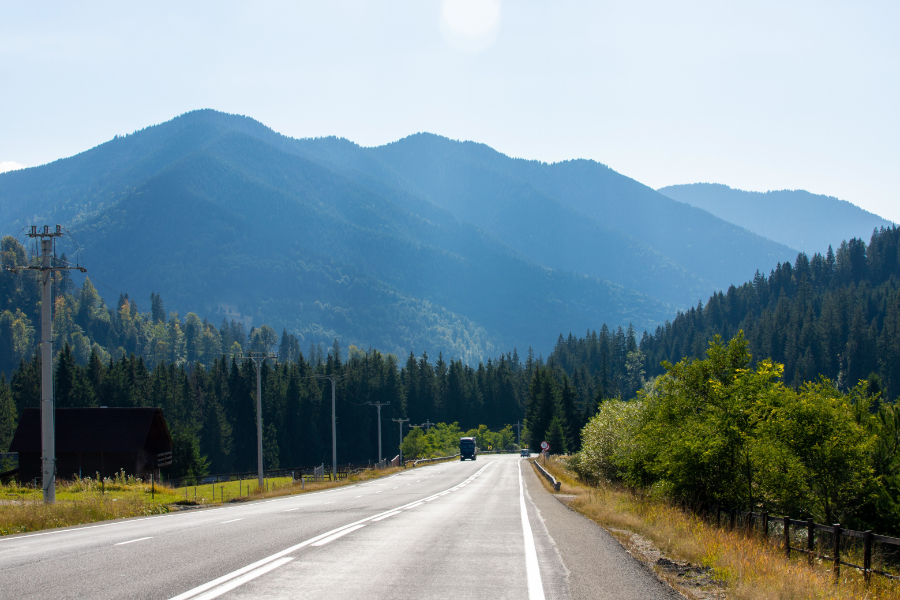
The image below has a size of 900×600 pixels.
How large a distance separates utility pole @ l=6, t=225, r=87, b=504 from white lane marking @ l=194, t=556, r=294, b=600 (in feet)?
61.9

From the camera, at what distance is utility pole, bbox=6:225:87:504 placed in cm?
2642

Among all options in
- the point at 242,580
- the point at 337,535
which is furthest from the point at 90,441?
the point at 242,580

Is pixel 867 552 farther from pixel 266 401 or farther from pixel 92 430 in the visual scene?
pixel 266 401

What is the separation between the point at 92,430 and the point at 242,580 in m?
58.5

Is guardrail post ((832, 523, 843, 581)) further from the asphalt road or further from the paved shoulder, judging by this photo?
the asphalt road

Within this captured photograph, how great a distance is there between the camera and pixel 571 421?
438 feet

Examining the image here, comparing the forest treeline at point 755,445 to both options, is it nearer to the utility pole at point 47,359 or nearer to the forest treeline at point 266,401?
the utility pole at point 47,359

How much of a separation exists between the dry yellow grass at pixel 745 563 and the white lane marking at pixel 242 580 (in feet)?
20.9

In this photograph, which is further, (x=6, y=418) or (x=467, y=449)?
(x=467, y=449)

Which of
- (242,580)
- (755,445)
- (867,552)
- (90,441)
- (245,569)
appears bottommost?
(90,441)

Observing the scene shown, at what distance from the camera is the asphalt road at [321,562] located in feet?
29.6

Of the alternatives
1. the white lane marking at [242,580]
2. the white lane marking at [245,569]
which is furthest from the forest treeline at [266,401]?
the white lane marking at [242,580]

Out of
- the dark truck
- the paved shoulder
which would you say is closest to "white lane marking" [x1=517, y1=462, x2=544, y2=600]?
the paved shoulder

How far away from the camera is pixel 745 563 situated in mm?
11461
